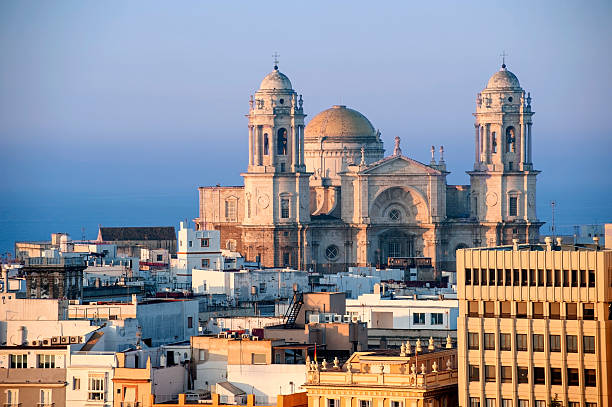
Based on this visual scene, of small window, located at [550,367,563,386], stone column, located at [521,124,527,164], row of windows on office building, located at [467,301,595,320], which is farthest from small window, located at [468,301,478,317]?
stone column, located at [521,124,527,164]

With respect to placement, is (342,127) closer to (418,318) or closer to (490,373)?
(418,318)

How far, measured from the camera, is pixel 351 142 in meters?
182

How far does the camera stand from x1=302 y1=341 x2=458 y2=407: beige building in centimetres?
6775

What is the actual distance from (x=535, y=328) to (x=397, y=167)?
329 feet

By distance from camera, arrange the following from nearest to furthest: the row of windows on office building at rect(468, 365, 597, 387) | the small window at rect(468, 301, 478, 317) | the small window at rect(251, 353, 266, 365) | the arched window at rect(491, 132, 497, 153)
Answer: the row of windows on office building at rect(468, 365, 597, 387) < the small window at rect(468, 301, 478, 317) < the small window at rect(251, 353, 266, 365) < the arched window at rect(491, 132, 497, 153)

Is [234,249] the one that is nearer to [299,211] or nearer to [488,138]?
[299,211]

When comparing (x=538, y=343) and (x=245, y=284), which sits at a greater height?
(x=245, y=284)

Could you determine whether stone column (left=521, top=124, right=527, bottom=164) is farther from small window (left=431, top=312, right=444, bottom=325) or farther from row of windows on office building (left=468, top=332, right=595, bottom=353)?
row of windows on office building (left=468, top=332, right=595, bottom=353)

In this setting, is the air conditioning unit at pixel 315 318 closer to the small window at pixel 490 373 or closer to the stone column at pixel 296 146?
the small window at pixel 490 373

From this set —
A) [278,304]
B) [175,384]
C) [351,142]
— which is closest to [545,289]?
[175,384]

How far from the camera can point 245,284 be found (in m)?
125

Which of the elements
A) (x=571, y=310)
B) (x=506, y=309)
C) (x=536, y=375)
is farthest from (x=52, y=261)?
(x=571, y=310)

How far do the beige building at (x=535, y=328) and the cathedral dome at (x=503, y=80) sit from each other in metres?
101

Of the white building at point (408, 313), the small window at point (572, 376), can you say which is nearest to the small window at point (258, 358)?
the small window at point (572, 376)
